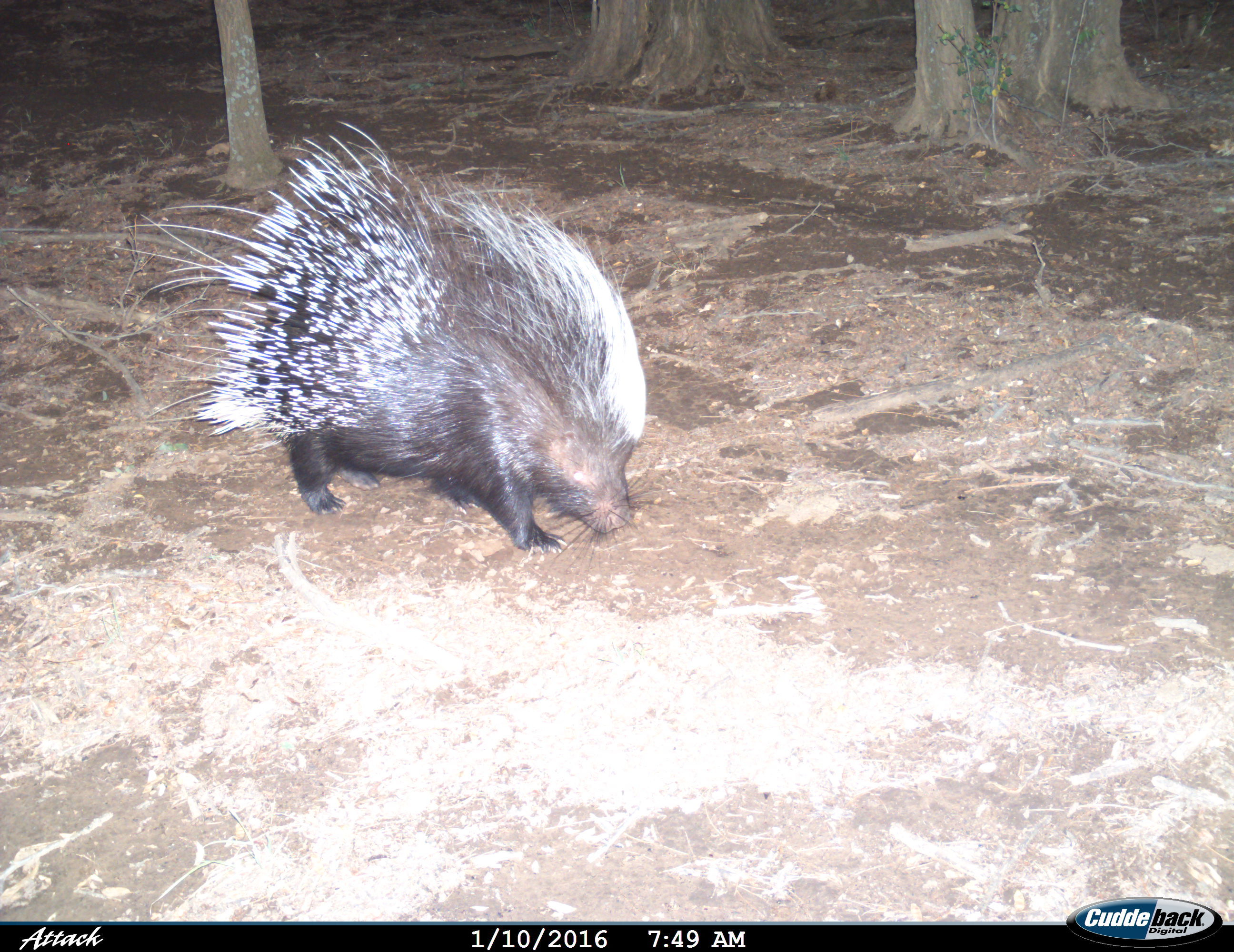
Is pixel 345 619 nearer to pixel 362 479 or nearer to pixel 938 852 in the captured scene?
pixel 362 479

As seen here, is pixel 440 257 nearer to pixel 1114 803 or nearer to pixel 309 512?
pixel 309 512

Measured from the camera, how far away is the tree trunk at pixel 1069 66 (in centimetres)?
681

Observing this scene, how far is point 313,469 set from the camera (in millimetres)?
3568

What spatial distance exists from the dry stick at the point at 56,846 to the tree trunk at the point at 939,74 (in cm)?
671

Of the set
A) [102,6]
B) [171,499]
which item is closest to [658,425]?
[171,499]

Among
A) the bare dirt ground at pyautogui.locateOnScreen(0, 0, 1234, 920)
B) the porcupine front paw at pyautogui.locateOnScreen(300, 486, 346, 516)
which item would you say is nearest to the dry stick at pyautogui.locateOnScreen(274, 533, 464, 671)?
the bare dirt ground at pyautogui.locateOnScreen(0, 0, 1234, 920)

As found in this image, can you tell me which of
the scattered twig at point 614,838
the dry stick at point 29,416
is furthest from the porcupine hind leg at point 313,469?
the scattered twig at point 614,838

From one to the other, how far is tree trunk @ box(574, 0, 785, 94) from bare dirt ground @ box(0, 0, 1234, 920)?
378cm

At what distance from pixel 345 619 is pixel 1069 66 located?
6.92 metres

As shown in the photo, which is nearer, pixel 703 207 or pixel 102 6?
pixel 703 207

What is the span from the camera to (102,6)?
513 inches

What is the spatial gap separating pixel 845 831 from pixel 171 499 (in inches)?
113

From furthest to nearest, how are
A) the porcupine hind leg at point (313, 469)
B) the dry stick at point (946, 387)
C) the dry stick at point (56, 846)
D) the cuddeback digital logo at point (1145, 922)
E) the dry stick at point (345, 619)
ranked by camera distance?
the dry stick at point (946, 387)
the porcupine hind leg at point (313, 469)
the dry stick at point (345, 619)
the dry stick at point (56, 846)
the cuddeback digital logo at point (1145, 922)

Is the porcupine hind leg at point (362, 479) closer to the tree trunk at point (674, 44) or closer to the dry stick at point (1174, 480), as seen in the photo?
the dry stick at point (1174, 480)
